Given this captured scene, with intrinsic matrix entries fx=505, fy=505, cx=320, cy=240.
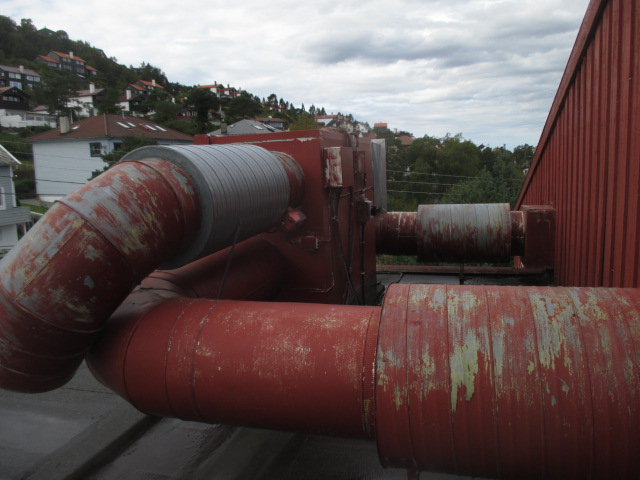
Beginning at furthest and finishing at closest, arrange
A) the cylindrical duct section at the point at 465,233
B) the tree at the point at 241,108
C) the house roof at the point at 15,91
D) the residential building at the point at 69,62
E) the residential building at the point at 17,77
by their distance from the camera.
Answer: the residential building at the point at 69,62
the residential building at the point at 17,77
the house roof at the point at 15,91
the tree at the point at 241,108
the cylindrical duct section at the point at 465,233

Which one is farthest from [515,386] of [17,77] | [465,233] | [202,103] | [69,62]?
[69,62]

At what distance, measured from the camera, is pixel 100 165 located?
1644 inches

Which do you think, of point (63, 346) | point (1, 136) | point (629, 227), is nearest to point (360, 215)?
point (629, 227)

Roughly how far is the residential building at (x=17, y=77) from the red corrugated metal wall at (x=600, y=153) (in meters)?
97.8

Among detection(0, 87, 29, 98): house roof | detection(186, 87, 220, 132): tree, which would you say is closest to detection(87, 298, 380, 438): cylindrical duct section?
detection(186, 87, 220, 132): tree

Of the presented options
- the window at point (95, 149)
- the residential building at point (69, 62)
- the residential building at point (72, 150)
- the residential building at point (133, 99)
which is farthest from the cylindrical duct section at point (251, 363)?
the residential building at point (69, 62)

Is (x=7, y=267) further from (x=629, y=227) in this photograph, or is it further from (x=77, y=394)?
(x=629, y=227)

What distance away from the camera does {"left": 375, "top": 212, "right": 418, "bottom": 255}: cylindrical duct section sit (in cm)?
768

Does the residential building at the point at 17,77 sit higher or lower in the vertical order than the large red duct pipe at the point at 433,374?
higher

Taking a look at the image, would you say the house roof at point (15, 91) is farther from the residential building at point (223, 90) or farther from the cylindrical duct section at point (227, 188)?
the cylindrical duct section at point (227, 188)

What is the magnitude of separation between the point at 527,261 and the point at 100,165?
41.1 m

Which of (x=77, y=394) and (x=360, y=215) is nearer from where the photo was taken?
(x=77, y=394)

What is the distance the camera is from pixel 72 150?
42.3m

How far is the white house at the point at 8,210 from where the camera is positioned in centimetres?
2636
